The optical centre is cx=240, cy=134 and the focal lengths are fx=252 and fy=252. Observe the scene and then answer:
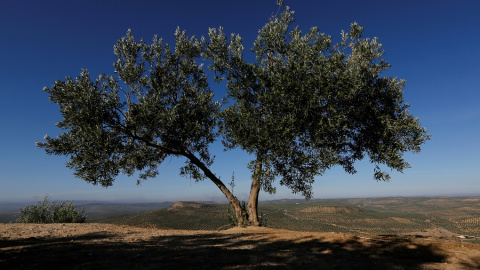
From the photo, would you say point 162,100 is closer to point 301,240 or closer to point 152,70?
point 152,70

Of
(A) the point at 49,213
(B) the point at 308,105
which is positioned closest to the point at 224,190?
(B) the point at 308,105

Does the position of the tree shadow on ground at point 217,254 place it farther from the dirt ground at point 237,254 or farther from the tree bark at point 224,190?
A: the tree bark at point 224,190

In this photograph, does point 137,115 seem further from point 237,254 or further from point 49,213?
point 49,213

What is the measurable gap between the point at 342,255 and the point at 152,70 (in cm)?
1969

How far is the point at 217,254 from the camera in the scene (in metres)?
10.8

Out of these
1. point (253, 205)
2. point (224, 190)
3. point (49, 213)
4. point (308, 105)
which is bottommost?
point (49, 213)

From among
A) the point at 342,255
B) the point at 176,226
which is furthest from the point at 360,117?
the point at 176,226

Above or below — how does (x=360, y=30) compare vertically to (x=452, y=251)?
above

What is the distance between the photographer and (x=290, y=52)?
20.2 meters

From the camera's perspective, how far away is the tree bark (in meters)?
22.0

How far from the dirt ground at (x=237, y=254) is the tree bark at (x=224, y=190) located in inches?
308

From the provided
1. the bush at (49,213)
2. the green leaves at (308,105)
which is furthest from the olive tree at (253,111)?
the bush at (49,213)

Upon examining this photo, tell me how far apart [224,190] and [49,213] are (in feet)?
109

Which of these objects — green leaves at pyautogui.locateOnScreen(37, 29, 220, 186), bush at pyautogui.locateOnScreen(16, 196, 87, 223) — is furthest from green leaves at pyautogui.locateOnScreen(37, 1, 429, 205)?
bush at pyautogui.locateOnScreen(16, 196, 87, 223)
